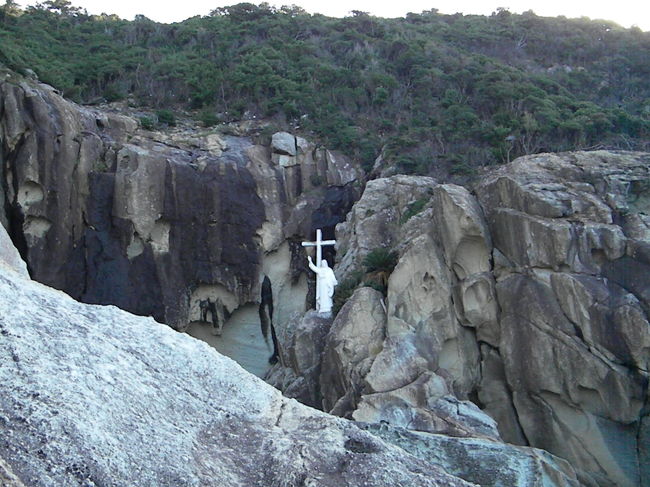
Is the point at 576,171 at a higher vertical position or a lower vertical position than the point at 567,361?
higher

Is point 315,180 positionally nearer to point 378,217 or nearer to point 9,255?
point 378,217

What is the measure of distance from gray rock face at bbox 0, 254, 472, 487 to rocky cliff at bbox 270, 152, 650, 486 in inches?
393

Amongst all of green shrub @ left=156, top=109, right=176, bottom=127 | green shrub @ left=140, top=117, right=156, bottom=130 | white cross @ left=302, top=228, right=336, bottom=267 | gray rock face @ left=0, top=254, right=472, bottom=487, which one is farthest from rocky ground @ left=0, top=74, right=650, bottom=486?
green shrub @ left=156, top=109, right=176, bottom=127

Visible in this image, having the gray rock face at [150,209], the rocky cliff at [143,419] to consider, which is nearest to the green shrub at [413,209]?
→ the gray rock face at [150,209]

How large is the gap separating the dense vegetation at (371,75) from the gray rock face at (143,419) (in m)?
22.5

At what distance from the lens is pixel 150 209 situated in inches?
1042

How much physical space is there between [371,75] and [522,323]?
20551mm

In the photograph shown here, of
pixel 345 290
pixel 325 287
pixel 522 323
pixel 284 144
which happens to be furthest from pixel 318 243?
pixel 522 323

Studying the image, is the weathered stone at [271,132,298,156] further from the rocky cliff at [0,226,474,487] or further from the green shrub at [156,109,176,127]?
the rocky cliff at [0,226,474,487]

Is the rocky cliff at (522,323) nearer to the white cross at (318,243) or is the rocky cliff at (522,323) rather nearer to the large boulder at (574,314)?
the large boulder at (574,314)

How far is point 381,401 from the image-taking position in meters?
16.8

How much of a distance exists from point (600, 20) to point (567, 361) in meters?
37.0

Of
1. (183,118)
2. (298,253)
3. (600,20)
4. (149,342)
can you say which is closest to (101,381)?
(149,342)

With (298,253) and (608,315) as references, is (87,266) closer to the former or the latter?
(298,253)
